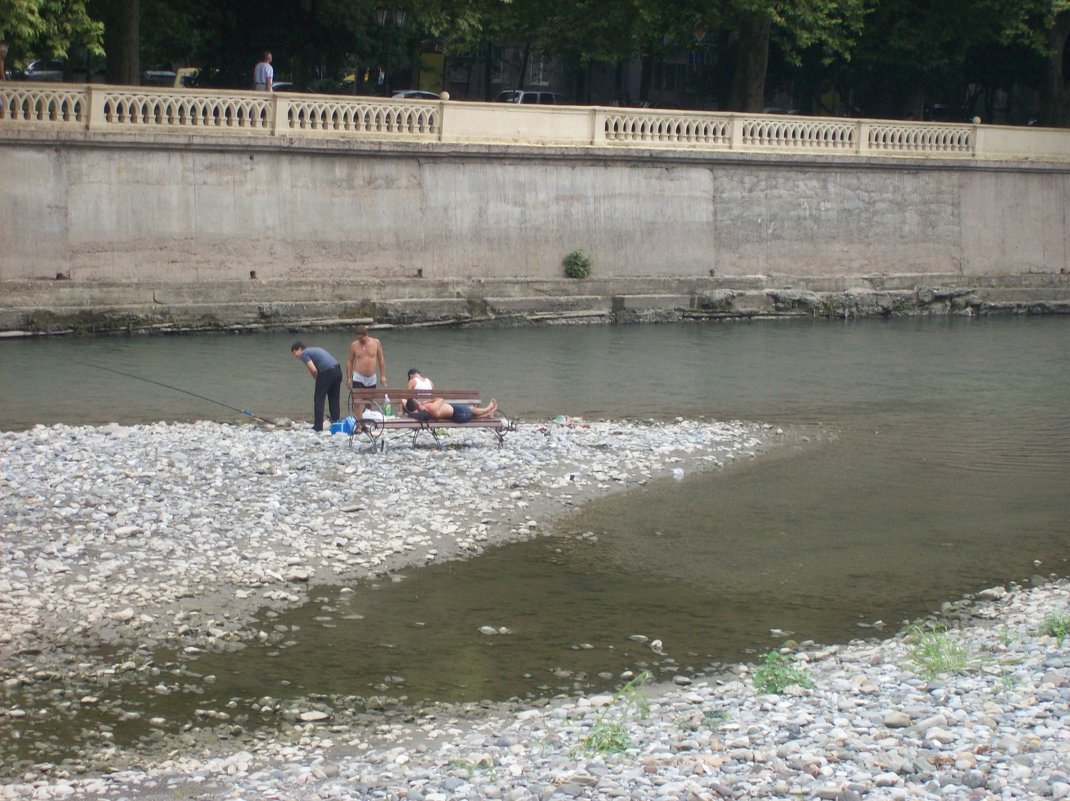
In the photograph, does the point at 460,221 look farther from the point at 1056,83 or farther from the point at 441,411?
the point at 1056,83

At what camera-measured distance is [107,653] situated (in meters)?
9.48

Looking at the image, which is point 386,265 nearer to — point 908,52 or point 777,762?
point 908,52

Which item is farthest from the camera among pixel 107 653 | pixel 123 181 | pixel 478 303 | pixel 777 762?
pixel 478 303

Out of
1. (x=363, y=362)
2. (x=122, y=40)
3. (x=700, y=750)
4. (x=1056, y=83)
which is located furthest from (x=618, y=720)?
(x=1056, y=83)

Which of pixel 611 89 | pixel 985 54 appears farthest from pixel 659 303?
pixel 611 89

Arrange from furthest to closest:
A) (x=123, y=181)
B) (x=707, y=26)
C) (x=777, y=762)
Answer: (x=707, y=26), (x=123, y=181), (x=777, y=762)

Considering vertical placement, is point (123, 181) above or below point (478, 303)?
above

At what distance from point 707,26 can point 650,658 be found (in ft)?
92.9

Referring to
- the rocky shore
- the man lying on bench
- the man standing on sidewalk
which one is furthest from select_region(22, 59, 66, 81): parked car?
the man lying on bench

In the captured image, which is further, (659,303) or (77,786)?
(659,303)

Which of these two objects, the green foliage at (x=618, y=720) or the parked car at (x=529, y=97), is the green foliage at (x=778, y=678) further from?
the parked car at (x=529, y=97)

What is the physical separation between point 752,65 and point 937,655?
89.8 ft

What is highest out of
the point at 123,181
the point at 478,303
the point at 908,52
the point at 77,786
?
the point at 908,52

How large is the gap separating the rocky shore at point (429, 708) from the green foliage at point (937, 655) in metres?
0.03
